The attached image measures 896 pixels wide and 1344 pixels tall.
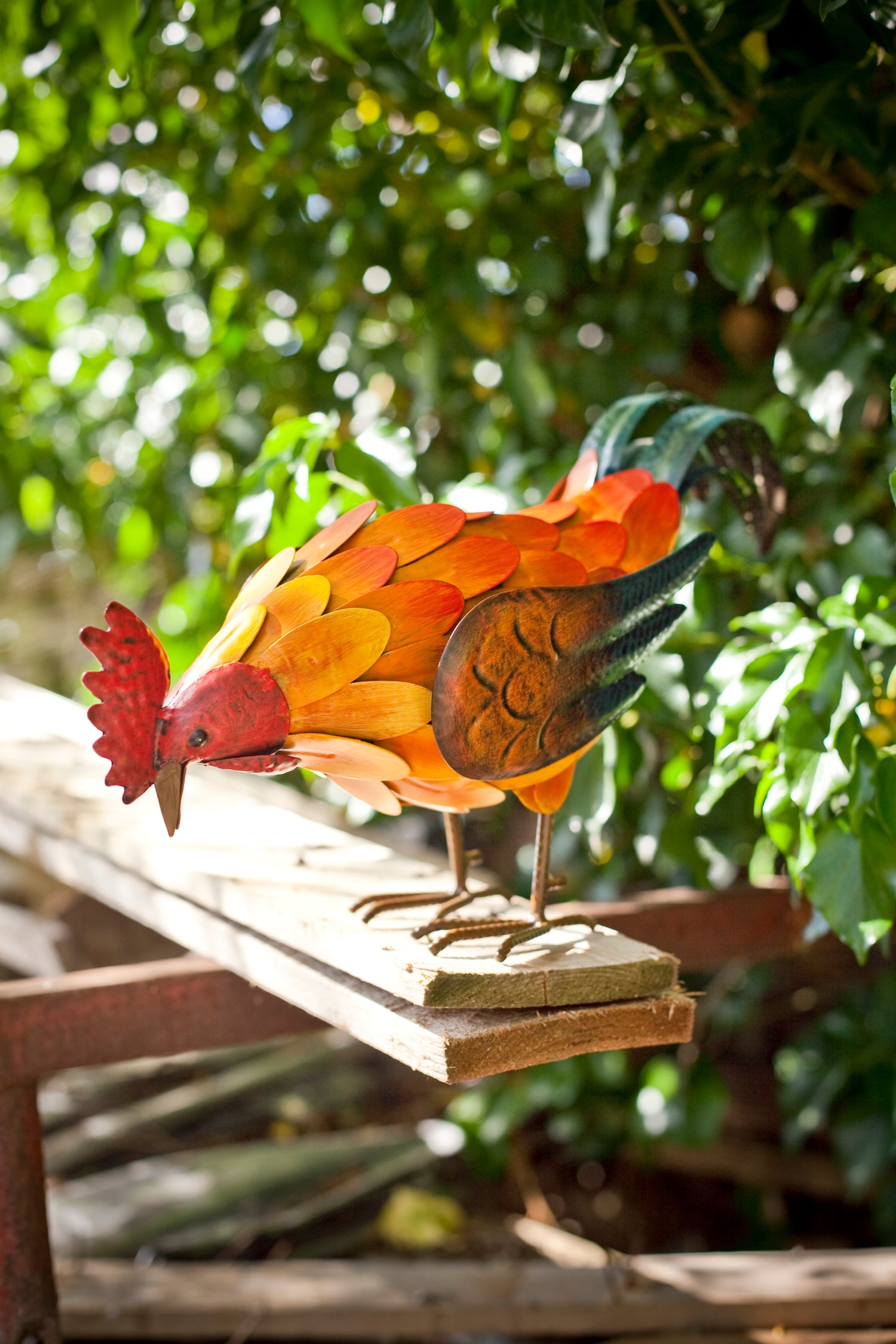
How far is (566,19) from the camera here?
0.77 metres

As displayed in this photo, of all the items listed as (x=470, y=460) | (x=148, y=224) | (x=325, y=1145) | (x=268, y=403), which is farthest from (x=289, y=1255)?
(x=148, y=224)

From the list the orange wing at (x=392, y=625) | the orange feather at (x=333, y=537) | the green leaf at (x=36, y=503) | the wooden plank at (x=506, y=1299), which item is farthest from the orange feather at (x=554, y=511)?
the green leaf at (x=36, y=503)

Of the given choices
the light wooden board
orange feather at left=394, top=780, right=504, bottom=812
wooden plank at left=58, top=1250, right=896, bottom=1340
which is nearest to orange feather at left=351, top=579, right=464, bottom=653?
orange feather at left=394, top=780, right=504, bottom=812

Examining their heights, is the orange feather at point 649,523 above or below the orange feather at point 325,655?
above

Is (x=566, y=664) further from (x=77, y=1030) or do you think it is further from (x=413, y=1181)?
(x=413, y=1181)

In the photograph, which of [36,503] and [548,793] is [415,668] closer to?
[548,793]

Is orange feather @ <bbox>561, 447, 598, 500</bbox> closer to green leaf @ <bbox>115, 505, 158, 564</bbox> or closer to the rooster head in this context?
the rooster head

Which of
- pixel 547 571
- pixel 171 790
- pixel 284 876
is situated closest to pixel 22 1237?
pixel 284 876

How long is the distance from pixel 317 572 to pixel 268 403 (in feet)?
3.57

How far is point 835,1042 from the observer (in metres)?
1.50

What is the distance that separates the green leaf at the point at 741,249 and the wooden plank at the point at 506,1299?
101 cm

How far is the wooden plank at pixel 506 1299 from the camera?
1113mm

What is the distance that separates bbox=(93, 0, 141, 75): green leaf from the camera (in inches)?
37.6

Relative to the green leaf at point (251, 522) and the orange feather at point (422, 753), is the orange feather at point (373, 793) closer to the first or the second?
the orange feather at point (422, 753)
